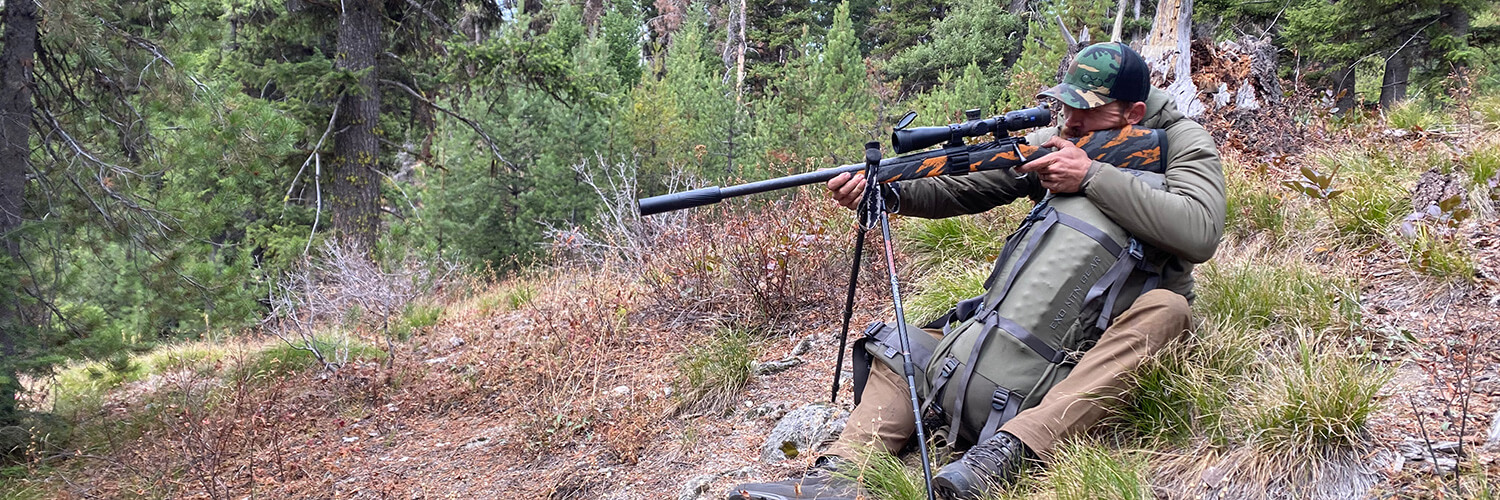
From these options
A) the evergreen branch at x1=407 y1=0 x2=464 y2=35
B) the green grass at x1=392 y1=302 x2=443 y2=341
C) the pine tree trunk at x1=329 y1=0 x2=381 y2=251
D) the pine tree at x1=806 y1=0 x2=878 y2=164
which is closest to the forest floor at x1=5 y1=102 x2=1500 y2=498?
the green grass at x1=392 y1=302 x2=443 y2=341

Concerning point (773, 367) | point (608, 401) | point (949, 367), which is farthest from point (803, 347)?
point (949, 367)

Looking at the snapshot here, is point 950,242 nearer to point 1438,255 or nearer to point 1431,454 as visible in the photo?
point 1438,255

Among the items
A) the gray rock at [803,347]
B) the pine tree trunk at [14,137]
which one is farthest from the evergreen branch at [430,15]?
the gray rock at [803,347]

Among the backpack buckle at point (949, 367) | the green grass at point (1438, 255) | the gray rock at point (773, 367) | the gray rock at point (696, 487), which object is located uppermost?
the green grass at point (1438, 255)

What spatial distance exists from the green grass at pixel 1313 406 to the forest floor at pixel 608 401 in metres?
0.09

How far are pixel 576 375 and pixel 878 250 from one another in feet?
7.09

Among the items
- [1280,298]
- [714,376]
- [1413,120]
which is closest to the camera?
[1280,298]

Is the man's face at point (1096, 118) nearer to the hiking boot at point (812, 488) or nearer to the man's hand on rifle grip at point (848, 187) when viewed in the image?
the man's hand on rifle grip at point (848, 187)

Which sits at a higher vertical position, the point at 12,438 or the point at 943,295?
the point at 943,295

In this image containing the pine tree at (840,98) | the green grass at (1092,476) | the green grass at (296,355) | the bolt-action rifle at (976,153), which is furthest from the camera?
the pine tree at (840,98)

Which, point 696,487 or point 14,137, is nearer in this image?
point 696,487

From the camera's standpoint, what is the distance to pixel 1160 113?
10.7 ft

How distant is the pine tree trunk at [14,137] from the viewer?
18.5 feet

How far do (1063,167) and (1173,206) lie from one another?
1.25ft
